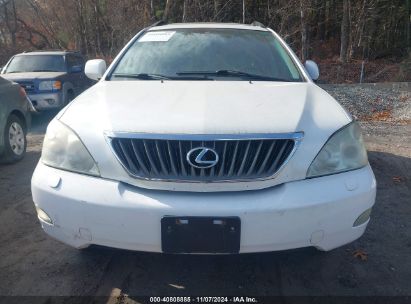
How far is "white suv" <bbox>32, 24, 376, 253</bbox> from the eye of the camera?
2.13 m

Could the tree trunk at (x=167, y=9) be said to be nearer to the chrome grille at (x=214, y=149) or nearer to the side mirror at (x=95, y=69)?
the side mirror at (x=95, y=69)

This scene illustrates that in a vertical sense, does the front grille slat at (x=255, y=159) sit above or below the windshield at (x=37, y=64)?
above

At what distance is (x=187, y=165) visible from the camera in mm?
2186

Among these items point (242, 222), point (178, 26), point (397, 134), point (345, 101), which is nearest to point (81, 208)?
point (242, 222)

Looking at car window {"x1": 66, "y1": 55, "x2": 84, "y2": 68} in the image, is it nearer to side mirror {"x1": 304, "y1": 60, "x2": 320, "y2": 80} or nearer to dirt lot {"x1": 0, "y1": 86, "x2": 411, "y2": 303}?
dirt lot {"x1": 0, "y1": 86, "x2": 411, "y2": 303}

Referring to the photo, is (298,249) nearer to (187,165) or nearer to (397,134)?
(187,165)

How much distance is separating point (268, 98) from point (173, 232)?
1.14 metres

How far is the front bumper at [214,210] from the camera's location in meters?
2.12

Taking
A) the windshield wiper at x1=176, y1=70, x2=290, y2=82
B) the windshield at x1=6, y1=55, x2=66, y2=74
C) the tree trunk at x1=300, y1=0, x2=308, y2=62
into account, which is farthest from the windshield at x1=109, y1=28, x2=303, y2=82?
the tree trunk at x1=300, y1=0, x2=308, y2=62

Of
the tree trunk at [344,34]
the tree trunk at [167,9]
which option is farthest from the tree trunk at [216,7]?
the tree trunk at [344,34]

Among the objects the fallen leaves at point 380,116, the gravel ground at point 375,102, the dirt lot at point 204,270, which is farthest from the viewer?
the gravel ground at point 375,102

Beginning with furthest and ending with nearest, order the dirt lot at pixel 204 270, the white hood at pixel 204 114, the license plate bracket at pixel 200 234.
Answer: the dirt lot at pixel 204 270, the white hood at pixel 204 114, the license plate bracket at pixel 200 234

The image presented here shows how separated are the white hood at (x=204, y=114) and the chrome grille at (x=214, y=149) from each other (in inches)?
1.8

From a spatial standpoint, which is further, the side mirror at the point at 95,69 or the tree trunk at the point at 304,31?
the tree trunk at the point at 304,31
